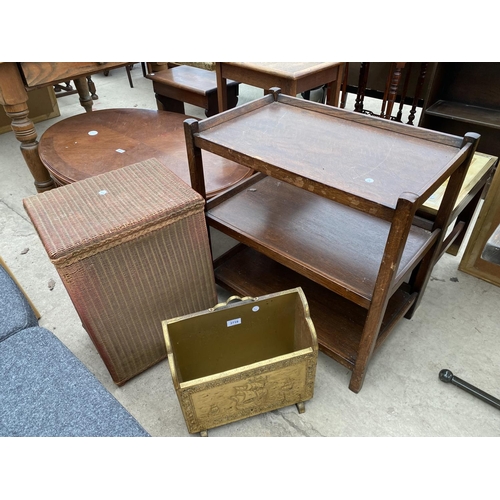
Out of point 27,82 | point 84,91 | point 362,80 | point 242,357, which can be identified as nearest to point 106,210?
point 242,357

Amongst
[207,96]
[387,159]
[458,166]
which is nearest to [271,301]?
[387,159]

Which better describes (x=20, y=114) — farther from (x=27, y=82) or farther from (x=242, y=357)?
(x=242, y=357)

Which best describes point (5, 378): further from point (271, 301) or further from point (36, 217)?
point (271, 301)

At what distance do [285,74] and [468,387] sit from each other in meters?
1.35

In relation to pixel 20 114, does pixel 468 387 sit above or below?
below

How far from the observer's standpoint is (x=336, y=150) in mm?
1130

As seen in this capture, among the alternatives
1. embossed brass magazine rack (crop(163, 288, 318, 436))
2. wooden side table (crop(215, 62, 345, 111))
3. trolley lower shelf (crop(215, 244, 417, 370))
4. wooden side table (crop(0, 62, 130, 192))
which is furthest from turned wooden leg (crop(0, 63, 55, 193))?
embossed brass magazine rack (crop(163, 288, 318, 436))

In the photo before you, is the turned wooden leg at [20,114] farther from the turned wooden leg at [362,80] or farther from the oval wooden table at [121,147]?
the turned wooden leg at [362,80]

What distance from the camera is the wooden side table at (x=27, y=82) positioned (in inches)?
64.0

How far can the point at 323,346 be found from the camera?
128 cm

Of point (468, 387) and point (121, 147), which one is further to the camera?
point (121, 147)

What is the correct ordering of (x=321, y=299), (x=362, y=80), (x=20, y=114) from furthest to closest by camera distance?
(x=362, y=80) < (x=20, y=114) < (x=321, y=299)

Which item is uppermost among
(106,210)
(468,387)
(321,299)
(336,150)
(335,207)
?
(336,150)

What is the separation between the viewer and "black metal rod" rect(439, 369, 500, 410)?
1.24 m
